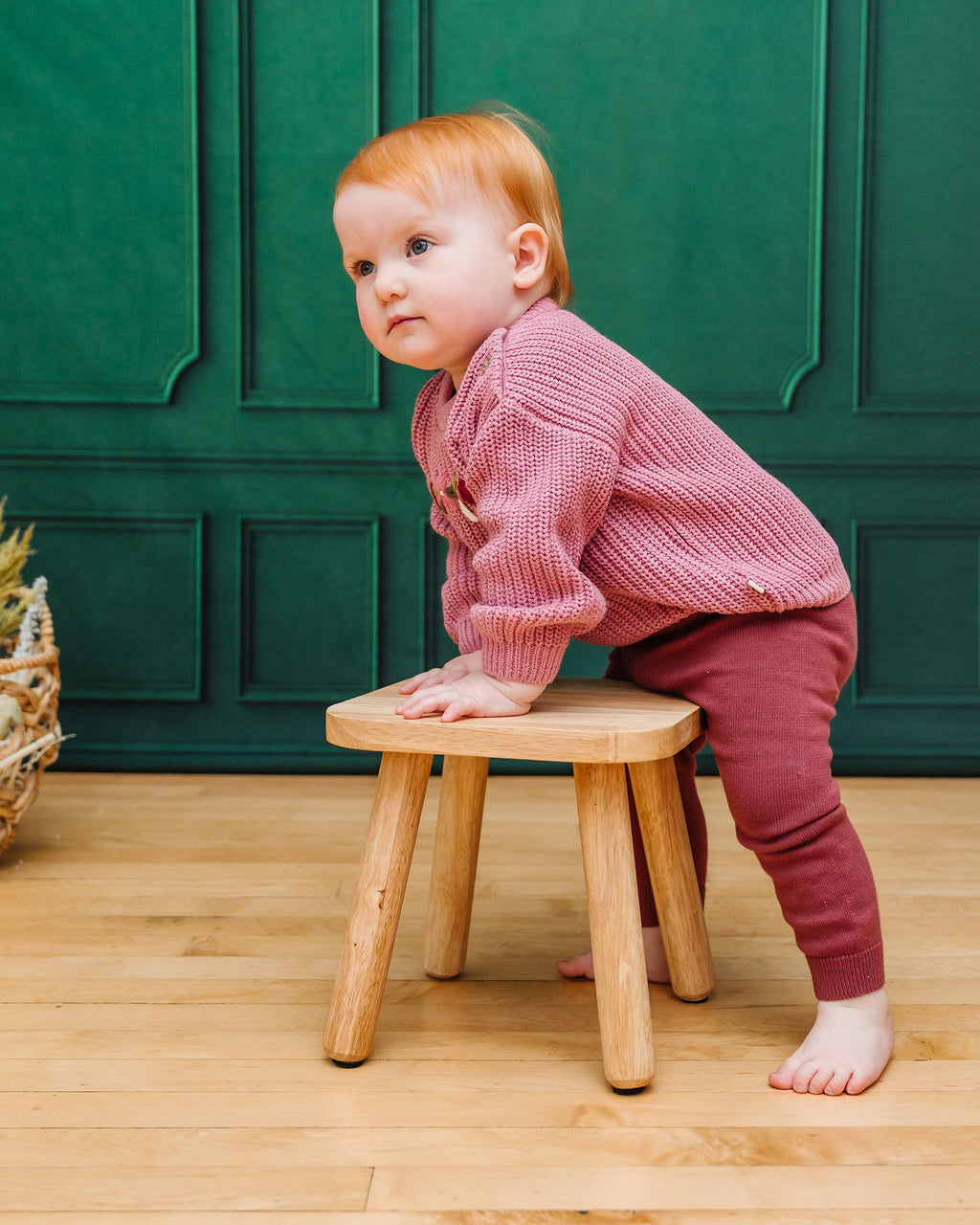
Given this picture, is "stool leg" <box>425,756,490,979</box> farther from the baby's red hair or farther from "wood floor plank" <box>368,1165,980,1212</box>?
the baby's red hair

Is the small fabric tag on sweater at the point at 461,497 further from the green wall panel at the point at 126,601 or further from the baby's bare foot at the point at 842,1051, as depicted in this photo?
the green wall panel at the point at 126,601

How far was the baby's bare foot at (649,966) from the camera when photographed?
3.73 feet

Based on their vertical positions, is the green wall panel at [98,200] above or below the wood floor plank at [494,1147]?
above

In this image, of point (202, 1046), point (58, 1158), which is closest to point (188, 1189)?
point (58, 1158)

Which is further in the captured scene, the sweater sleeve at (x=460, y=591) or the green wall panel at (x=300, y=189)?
the green wall panel at (x=300, y=189)

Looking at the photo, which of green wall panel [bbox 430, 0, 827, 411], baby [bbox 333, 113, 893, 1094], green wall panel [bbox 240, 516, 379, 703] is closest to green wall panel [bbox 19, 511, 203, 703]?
green wall panel [bbox 240, 516, 379, 703]

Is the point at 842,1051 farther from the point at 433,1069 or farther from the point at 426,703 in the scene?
the point at 426,703

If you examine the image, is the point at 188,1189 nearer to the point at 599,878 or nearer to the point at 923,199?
the point at 599,878

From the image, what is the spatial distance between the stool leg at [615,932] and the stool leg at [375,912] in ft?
0.49

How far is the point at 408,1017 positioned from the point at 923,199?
74.2 inches

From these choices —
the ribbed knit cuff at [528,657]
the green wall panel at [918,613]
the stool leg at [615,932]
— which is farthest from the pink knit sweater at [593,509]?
the green wall panel at [918,613]

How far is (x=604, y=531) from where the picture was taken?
97 cm

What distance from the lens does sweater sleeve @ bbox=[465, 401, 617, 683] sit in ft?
2.87

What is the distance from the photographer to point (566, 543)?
91cm
